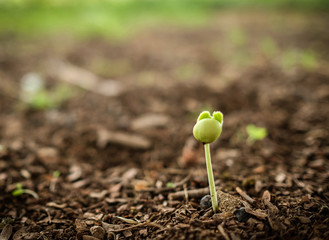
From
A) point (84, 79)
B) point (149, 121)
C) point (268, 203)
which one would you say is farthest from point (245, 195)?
point (84, 79)

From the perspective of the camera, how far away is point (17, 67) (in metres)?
3.87

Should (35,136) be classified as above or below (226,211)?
above

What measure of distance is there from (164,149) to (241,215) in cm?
106

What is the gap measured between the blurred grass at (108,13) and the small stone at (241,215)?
17.3ft

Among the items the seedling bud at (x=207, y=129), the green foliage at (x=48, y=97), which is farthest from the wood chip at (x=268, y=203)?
the green foliage at (x=48, y=97)

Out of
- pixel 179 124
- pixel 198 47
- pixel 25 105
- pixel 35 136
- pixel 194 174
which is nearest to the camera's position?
pixel 194 174


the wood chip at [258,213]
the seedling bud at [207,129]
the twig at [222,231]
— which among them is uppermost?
the seedling bud at [207,129]

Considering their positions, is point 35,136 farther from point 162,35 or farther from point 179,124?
point 162,35

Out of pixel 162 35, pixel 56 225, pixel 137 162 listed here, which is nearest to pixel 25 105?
pixel 137 162

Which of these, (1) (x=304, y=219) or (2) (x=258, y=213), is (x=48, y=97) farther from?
(1) (x=304, y=219)

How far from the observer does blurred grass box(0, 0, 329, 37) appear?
602 cm

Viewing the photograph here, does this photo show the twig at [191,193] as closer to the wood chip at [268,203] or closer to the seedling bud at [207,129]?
the wood chip at [268,203]

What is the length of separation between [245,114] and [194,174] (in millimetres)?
1100

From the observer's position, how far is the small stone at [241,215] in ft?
4.14
